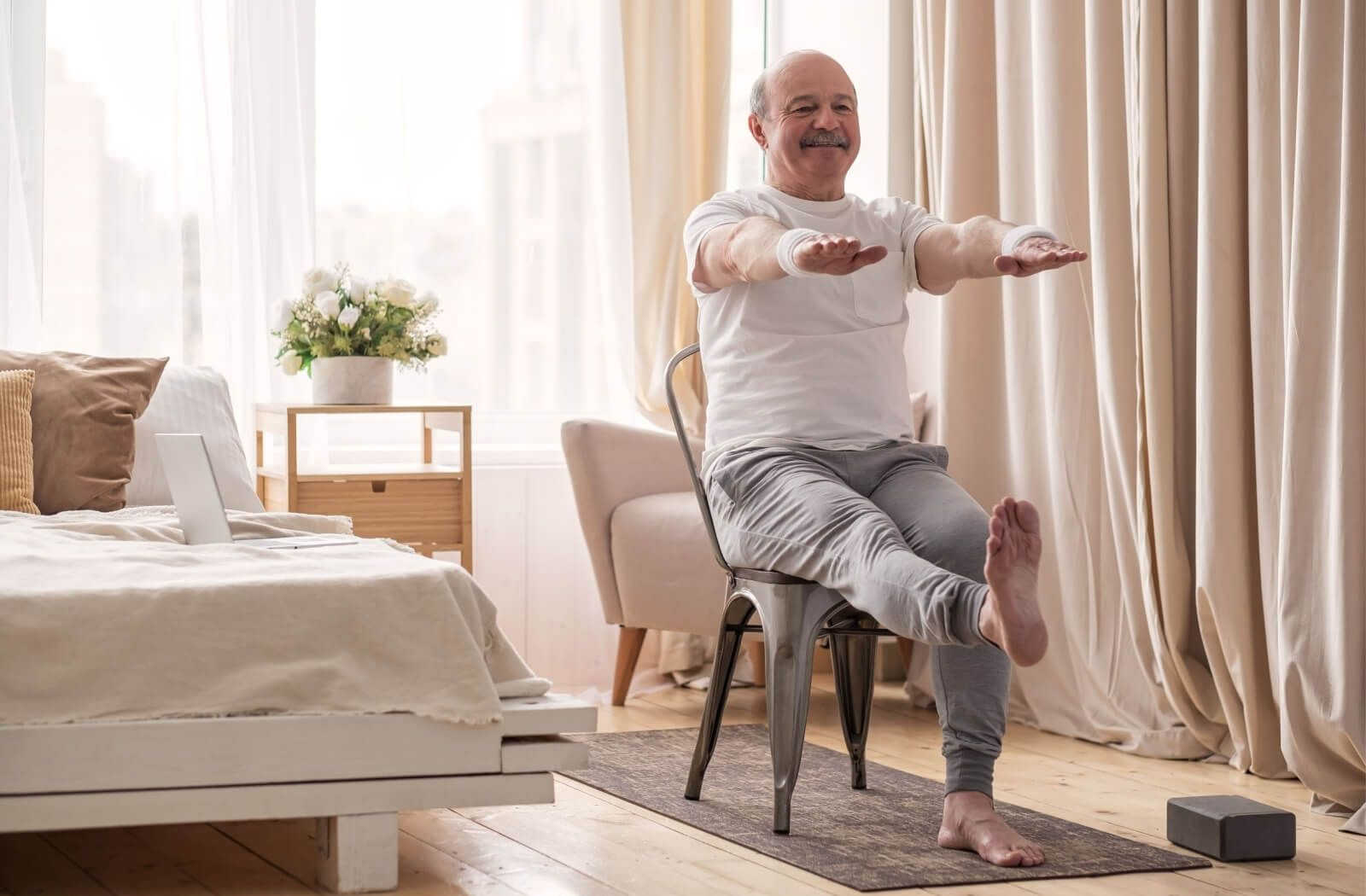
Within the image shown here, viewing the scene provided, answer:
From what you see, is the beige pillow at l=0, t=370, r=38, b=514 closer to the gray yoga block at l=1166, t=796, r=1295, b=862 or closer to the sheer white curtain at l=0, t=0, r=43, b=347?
the sheer white curtain at l=0, t=0, r=43, b=347

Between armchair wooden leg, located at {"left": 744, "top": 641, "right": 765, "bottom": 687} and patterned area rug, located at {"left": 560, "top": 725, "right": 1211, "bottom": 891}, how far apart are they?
2.29 feet

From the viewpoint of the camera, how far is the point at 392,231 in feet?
13.5

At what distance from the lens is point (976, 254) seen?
7.77 feet

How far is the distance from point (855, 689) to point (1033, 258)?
2.92ft

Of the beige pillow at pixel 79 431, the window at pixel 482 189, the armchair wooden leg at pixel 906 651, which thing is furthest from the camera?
the window at pixel 482 189

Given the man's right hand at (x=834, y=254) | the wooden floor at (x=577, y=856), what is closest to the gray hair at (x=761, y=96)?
the man's right hand at (x=834, y=254)

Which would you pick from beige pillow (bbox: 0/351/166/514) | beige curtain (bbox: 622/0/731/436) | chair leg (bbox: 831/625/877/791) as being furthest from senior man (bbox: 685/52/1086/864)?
beige curtain (bbox: 622/0/731/436)

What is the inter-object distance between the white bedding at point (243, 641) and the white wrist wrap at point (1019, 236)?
33.7 inches

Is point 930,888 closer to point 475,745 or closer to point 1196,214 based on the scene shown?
point 475,745

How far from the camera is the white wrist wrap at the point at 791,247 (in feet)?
6.66

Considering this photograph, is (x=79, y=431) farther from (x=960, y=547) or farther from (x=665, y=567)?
(x=960, y=547)

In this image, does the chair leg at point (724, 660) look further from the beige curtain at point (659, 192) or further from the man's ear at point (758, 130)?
the beige curtain at point (659, 192)

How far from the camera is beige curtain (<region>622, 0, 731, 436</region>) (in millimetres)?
Answer: 4199

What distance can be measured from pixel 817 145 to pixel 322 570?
998 millimetres
